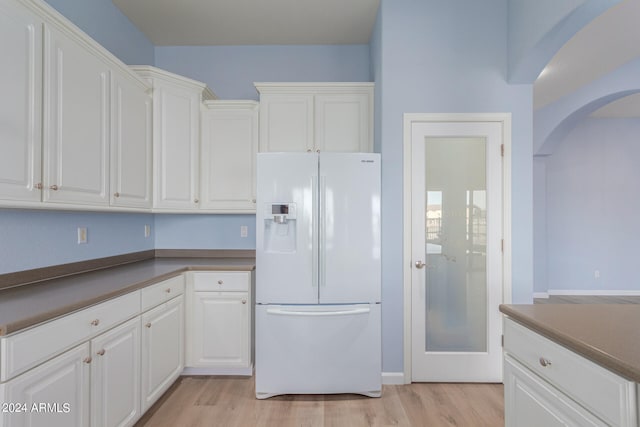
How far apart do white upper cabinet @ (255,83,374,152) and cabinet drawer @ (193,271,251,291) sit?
1.21 metres

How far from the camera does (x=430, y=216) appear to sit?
250cm

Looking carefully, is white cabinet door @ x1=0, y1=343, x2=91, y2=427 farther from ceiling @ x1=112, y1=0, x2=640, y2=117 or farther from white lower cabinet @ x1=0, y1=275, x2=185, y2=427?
ceiling @ x1=112, y1=0, x2=640, y2=117

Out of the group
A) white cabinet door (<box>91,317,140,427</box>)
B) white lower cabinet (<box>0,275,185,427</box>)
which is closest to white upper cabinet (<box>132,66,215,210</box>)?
white lower cabinet (<box>0,275,185,427</box>)

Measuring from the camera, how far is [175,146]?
2.69 meters

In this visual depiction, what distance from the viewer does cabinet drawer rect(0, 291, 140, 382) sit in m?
1.10

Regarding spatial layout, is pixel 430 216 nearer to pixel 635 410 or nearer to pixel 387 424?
pixel 387 424

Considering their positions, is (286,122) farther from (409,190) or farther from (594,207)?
(594,207)

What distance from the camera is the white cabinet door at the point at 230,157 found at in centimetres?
287

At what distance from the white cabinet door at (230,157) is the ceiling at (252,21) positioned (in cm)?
75

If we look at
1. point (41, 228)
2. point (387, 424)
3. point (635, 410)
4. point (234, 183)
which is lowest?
point (387, 424)

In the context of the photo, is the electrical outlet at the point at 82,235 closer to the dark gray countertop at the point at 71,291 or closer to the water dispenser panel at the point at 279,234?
the dark gray countertop at the point at 71,291

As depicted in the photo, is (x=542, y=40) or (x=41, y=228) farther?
(x=542, y=40)

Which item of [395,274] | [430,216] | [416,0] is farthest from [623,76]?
[395,274]

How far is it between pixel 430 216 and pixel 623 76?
3119 mm
